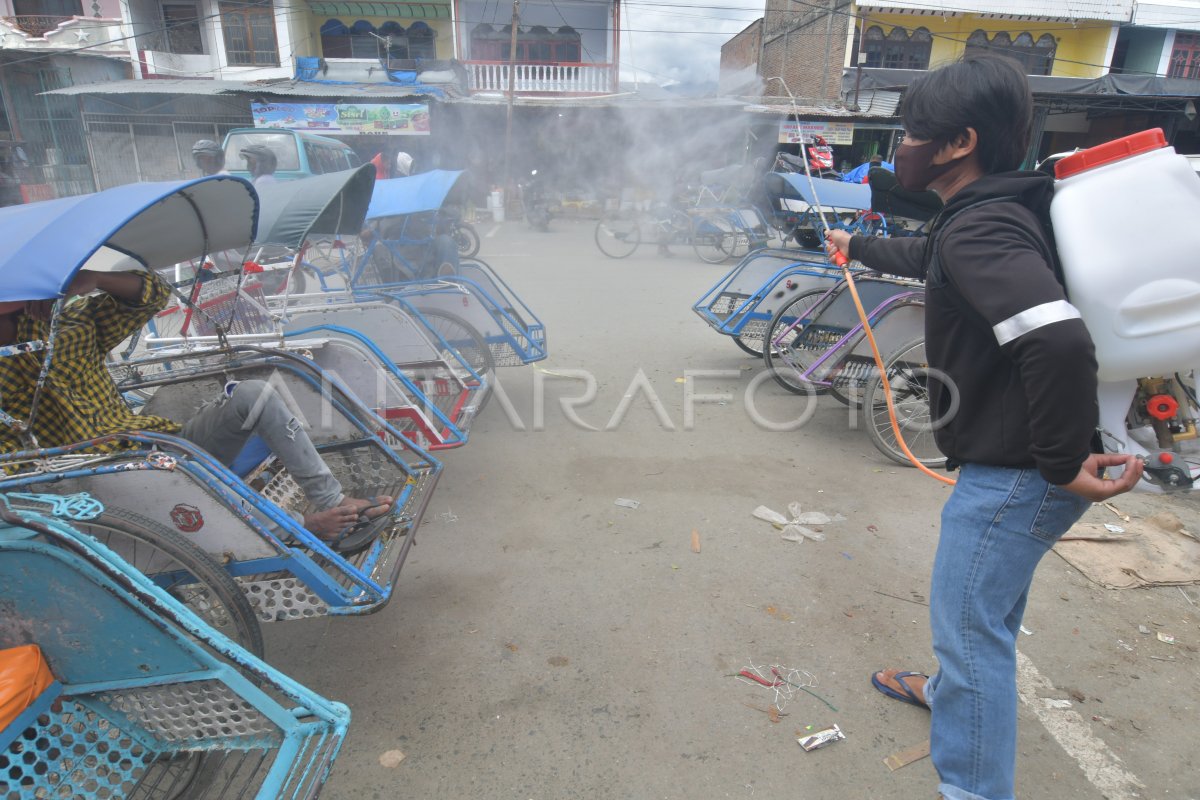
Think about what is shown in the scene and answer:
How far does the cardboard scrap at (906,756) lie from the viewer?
2.07 metres

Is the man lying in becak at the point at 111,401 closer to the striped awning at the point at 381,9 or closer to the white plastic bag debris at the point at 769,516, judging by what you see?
the white plastic bag debris at the point at 769,516

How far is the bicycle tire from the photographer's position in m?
4.86

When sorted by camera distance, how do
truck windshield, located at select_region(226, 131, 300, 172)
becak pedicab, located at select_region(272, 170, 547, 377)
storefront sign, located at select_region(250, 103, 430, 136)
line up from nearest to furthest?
becak pedicab, located at select_region(272, 170, 547, 377)
truck windshield, located at select_region(226, 131, 300, 172)
storefront sign, located at select_region(250, 103, 430, 136)

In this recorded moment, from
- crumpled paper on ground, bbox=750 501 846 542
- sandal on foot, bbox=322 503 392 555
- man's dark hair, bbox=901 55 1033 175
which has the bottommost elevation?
crumpled paper on ground, bbox=750 501 846 542

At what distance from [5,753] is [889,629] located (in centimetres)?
274

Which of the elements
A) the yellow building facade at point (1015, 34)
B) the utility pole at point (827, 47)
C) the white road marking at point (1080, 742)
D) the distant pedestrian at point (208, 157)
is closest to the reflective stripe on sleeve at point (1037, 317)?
the white road marking at point (1080, 742)

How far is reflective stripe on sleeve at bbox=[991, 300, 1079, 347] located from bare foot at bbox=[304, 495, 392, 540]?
Answer: 2.25 meters

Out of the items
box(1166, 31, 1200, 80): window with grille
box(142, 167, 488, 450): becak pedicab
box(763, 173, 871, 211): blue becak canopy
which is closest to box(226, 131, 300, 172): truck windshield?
box(142, 167, 488, 450): becak pedicab

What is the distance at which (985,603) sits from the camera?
1.62 meters

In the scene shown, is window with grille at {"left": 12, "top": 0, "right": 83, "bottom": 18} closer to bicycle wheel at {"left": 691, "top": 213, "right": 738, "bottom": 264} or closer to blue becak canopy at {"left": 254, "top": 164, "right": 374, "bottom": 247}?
bicycle wheel at {"left": 691, "top": 213, "right": 738, "bottom": 264}

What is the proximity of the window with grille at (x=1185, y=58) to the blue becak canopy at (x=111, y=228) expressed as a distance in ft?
79.5

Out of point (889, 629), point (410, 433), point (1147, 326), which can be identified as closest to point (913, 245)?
point (1147, 326)

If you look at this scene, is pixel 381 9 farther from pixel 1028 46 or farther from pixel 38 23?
pixel 1028 46

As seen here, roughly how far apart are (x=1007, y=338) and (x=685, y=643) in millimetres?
1707
